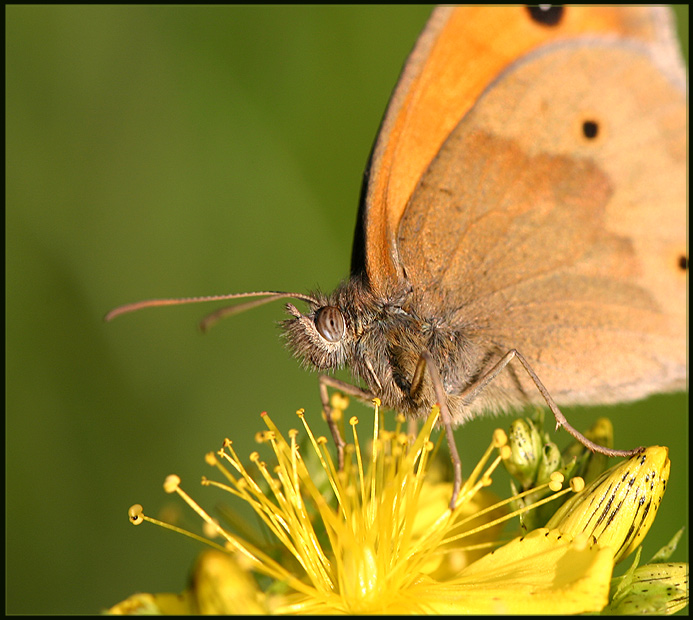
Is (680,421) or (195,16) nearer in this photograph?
(680,421)

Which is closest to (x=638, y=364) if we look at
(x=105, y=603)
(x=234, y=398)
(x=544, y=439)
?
(x=544, y=439)

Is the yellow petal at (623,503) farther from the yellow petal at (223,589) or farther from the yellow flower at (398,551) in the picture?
the yellow petal at (223,589)

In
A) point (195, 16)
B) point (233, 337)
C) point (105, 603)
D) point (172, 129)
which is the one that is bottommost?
point (105, 603)

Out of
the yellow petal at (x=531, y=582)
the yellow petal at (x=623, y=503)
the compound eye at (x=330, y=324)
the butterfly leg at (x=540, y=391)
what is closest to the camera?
the yellow petal at (x=531, y=582)

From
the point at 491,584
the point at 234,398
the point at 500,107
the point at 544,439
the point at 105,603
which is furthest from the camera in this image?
the point at 234,398

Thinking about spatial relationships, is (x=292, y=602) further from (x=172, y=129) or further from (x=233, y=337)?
(x=172, y=129)

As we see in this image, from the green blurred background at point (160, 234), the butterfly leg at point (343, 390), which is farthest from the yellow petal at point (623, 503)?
the green blurred background at point (160, 234)
